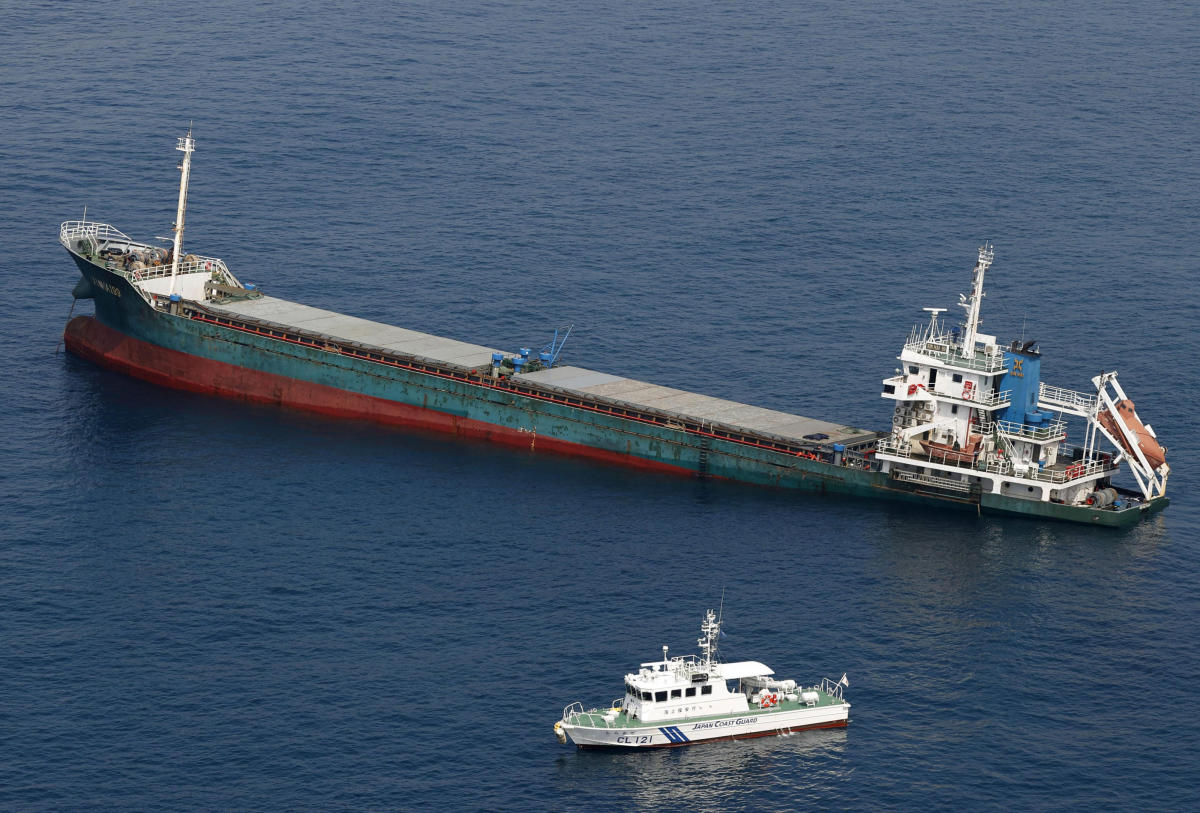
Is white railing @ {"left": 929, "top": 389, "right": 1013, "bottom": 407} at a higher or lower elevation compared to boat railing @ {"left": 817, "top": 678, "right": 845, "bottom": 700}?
higher

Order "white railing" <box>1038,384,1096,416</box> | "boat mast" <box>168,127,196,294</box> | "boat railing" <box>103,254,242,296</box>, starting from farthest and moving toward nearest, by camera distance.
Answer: "boat mast" <box>168,127,196,294</box> < "boat railing" <box>103,254,242,296</box> < "white railing" <box>1038,384,1096,416</box>

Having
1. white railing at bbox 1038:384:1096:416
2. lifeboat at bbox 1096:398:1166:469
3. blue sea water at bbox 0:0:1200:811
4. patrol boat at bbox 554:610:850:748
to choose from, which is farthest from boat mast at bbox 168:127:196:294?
lifeboat at bbox 1096:398:1166:469

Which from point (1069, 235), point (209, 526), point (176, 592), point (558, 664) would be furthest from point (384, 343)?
point (1069, 235)

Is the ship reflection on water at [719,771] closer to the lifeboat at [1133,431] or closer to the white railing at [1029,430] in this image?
the white railing at [1029,430]

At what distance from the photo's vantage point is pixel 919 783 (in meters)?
103

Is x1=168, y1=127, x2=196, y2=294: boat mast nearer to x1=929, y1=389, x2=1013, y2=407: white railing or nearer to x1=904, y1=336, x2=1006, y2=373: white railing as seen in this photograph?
x1=904, y1=336, x2=1006, y2=373: white railing

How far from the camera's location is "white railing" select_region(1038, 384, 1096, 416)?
140 metres

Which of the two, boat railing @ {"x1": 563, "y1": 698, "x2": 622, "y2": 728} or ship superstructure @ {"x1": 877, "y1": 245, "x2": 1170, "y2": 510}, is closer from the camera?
boat railing @ {"x1": 563, "y1": 698, "x2": 622, "y2": 728}

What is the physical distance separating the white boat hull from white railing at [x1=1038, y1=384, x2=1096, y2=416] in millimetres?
41367

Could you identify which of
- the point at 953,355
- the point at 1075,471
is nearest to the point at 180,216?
the point at 953,355

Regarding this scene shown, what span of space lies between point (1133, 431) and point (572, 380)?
4392cm

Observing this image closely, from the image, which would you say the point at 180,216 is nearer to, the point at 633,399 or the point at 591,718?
the point at 633,399

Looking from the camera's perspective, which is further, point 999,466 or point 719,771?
point 999,466

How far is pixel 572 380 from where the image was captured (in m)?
154
